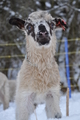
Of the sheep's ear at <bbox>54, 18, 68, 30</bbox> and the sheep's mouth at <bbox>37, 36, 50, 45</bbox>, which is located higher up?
the sheep's ear at <bbox>54, 18, 68, 30</bbox>

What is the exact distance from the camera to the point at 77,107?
420cm

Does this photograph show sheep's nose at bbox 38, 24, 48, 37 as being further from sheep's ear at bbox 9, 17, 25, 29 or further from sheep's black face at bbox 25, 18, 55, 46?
sheep's ear at bbox 9, 17, 25, 29

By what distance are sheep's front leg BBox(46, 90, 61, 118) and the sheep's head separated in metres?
0.68

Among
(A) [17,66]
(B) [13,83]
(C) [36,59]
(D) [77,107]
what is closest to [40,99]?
(C) [36,59]

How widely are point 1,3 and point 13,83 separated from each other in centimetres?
329

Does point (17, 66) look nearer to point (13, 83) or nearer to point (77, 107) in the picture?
point (13, 83)

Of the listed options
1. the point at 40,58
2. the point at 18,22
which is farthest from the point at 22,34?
the point at 40,58

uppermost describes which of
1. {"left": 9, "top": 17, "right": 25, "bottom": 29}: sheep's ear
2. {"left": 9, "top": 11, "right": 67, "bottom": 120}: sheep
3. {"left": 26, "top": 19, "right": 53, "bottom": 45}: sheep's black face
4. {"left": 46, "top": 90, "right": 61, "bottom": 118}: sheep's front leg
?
{"left": 9, "top": 17, "right": 25, "bottom": 29}: sheep's ear

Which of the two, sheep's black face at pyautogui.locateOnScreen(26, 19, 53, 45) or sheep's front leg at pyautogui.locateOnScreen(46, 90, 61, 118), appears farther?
sheep's front leg at pyautogui.locateOnScreen(46, 90, 61, 118)

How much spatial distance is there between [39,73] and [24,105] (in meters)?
0.42

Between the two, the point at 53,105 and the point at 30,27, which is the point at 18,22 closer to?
the point at 30,27

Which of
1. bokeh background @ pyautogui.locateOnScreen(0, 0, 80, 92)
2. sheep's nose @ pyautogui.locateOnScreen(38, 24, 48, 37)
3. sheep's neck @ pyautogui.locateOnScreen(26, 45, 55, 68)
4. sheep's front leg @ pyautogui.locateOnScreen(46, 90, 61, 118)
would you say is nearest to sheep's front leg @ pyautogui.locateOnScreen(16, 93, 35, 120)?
sheep's front leg @ pyautogui.locateOnScreen(46, 90, 61, 118)

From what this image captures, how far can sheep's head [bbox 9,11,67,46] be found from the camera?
259cm

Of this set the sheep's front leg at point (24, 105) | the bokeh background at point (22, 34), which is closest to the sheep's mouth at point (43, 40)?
the sheep's front leg at point (24, 105)
